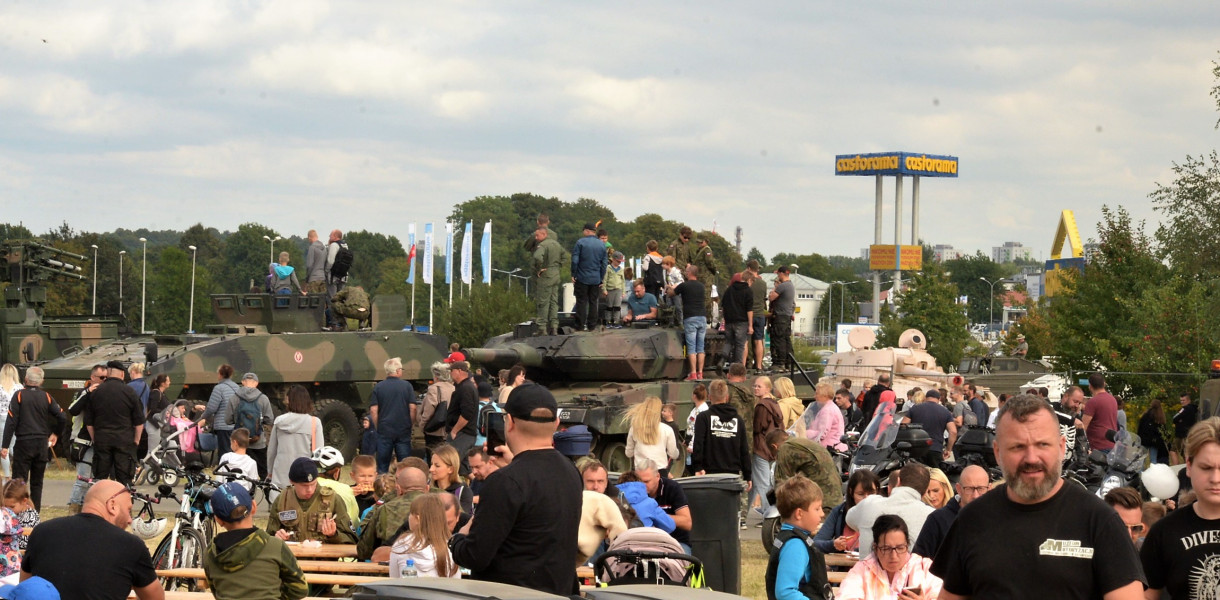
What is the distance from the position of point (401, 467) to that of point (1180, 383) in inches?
961

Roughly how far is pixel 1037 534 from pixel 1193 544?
0.92m

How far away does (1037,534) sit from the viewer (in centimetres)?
404

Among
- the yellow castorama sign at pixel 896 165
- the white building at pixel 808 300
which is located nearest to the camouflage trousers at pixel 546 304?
the yellow castorama sign at pixel 896 165

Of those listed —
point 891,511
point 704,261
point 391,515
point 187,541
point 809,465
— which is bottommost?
point 187,541

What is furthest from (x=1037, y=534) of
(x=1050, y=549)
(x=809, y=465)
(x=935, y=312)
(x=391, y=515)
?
(x=935, y=312)

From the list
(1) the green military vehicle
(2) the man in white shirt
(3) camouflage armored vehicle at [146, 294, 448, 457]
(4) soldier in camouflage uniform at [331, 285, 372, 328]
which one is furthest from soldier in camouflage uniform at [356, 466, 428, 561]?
Answer: (4) soldier in camouflage uniform at [331, 285, 372, 328]

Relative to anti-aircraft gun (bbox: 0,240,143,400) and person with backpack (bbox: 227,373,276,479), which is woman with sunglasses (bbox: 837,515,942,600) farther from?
anti-aircraft gun (bbox: 0,240,143,400)

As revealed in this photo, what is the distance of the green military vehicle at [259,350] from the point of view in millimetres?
20922

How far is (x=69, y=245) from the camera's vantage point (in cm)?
6756

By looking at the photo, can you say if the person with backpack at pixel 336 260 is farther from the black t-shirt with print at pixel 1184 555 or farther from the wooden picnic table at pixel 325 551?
the black t-shirt with print at pixel 1184 555

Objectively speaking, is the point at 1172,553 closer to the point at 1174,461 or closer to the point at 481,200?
the point at 1174,461

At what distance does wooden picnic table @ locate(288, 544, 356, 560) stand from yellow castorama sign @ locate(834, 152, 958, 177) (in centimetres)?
9010

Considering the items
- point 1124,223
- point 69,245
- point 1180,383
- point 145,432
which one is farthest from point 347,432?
point 69,245

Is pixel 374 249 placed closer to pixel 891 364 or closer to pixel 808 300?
pixel 808 300
